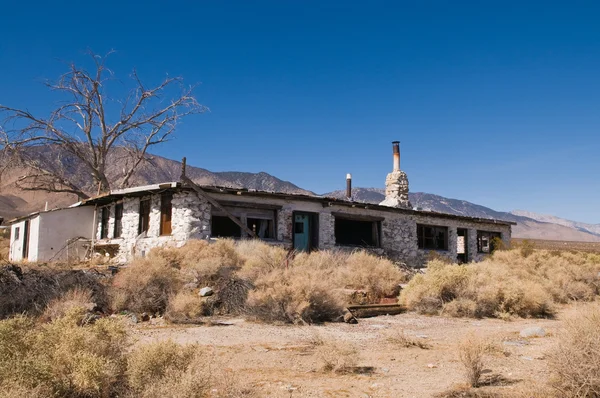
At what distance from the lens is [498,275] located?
14.2 meters

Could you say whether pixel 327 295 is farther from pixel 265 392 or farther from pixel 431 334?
pixel 265 392

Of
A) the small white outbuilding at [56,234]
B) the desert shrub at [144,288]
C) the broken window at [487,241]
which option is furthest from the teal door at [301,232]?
the broken window at [487,241]

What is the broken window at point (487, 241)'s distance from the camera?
2783 cm

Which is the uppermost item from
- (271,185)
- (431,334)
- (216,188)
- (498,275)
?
(271,185)

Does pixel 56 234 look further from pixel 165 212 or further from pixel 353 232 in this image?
pixel 353 232

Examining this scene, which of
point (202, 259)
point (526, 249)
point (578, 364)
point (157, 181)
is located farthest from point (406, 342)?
point (157, 181)

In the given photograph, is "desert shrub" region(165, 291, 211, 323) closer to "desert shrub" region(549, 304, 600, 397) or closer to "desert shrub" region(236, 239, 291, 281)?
"desert shrub" region(236, 239, 291, 281)

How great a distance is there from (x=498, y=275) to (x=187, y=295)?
8.89 m

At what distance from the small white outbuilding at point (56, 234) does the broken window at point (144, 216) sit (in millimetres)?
3378

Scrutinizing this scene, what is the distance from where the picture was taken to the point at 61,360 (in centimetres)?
428

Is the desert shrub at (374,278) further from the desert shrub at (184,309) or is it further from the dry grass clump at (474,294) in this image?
the desert shrub at (184,309)

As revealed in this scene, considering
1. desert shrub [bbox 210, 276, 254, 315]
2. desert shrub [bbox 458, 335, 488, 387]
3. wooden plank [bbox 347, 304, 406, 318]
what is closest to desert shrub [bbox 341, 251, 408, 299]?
wooden plank [bbox 347, 304, 406, 318]

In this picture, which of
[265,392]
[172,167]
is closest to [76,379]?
[265,392]

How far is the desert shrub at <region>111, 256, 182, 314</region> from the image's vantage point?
36.3 ft
